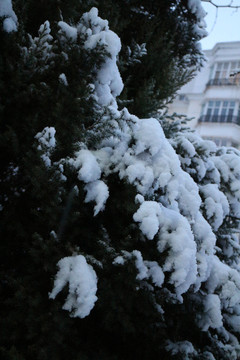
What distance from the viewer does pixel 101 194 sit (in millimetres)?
2355

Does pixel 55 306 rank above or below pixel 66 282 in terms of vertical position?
below

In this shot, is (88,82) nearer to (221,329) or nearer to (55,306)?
(55,306)

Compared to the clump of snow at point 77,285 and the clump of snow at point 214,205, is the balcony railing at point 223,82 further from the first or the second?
the clump of snow at point 77,285

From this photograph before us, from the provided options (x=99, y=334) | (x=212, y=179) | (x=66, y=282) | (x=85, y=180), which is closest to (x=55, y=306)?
(x=66, y=282)

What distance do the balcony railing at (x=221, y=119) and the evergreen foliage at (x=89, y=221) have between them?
19.3 meters

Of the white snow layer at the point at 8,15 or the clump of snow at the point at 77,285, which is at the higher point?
the white snow layer at the point at 8,15

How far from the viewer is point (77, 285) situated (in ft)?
6.75

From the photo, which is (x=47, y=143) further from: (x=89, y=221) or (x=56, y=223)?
(x=89, y=221)

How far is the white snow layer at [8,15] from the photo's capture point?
2492 mm

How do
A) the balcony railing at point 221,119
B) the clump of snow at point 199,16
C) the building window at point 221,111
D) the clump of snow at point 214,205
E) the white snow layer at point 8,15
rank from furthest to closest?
the building window at point 221,111
the balcony railing at point 221,119
the clump of snow at point 199,16
the clump of snow at point 214,205
the white snow layer at point 8,15

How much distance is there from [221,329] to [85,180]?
2461 mm

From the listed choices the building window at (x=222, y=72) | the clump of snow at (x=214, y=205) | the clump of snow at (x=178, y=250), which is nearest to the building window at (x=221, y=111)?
the building window at (x=222, y=72)

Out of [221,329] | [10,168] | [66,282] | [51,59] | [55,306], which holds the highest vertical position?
[51,59]

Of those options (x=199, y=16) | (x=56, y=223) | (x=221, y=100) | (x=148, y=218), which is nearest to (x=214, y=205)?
(x=148, y=218)
